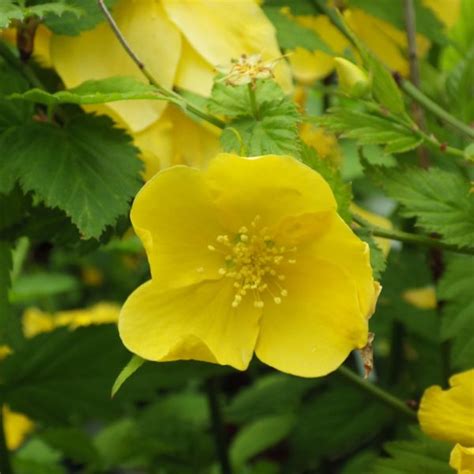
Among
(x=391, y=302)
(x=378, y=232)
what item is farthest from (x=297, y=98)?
(x=378, y=232)

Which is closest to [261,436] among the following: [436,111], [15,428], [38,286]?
[38,286]

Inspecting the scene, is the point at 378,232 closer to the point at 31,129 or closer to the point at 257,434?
the point at 31,129

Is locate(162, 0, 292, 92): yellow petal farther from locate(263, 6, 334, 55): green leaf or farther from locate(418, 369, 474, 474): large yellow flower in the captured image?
locate(418, 369, 474, 474): large yellow flower

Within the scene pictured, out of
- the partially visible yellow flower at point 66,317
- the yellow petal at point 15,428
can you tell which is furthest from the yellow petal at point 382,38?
the yellow petal at point 15,428

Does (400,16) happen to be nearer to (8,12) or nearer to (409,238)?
(409,238)

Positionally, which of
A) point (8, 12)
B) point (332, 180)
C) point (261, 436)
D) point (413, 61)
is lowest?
point (261, 436)
